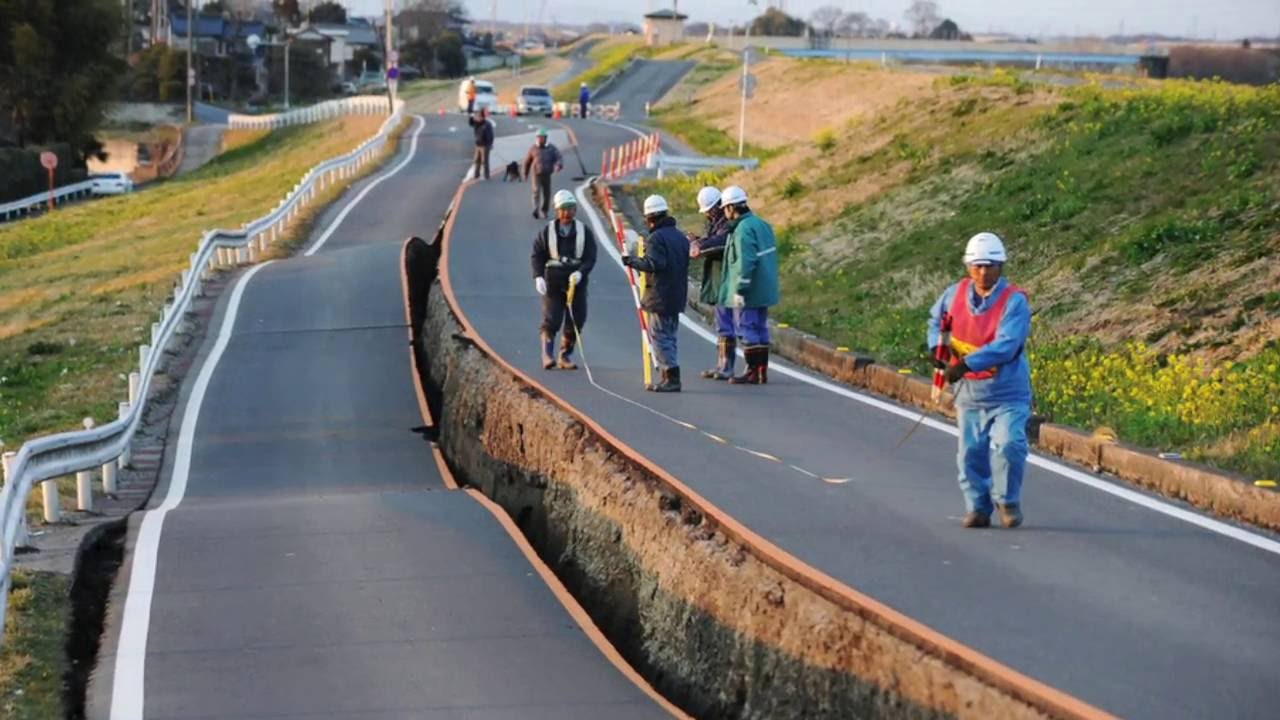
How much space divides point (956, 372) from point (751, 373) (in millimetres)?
6924

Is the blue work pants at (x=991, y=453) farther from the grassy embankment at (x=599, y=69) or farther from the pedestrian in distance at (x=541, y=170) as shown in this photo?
the grassy embankment at (x=599, y=69)

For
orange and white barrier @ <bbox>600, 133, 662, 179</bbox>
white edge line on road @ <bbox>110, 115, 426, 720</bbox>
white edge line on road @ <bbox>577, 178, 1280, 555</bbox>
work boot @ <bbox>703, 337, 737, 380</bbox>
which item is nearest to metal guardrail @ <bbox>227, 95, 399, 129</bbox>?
orange and white barrier @ <bbox>600, 133, 662, 179</bbox>

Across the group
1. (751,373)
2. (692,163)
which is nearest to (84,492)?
(751,373)

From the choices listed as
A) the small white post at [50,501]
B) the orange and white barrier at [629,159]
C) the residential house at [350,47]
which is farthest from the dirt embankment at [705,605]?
the residential house at [350,47]

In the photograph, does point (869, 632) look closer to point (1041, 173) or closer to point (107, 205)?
point (1041, 173)

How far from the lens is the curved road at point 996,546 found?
815 centimetres

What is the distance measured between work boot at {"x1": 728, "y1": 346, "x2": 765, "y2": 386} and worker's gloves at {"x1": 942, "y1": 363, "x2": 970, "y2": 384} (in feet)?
22.1

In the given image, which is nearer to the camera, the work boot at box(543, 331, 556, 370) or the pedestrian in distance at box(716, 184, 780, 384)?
the pedestrian in distance at box(716, 184, 780, 384)

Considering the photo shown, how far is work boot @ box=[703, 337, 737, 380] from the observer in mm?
17266

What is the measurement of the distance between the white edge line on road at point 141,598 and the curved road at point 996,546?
3.62 metres

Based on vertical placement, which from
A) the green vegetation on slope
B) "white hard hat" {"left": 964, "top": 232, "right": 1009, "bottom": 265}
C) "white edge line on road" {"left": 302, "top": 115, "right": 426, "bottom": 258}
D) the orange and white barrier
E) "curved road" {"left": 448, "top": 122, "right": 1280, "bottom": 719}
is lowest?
"white edge line on road" {"left": 302, "top": 115, "right": 426, "bottom": 258}

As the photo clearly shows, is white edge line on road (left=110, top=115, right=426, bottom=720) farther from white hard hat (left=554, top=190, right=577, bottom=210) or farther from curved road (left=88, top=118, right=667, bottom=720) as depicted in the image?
white hard hat (left=554, top=190, right=577, bottom=210)

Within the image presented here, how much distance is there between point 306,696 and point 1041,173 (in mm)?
17030

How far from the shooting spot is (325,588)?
11.8m
